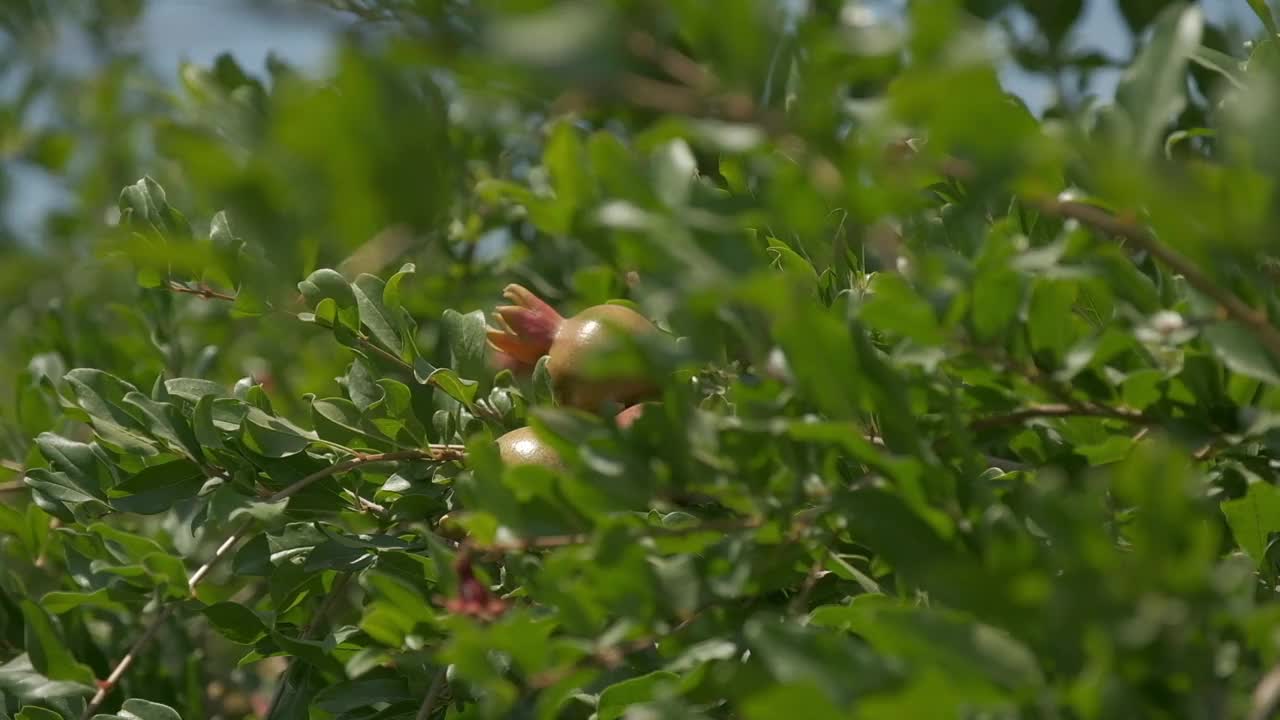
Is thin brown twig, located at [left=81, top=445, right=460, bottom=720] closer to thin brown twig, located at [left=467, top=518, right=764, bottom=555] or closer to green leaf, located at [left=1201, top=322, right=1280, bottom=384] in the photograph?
thin brown twig, located at [left=467, top=518, right=764, bottom=555]

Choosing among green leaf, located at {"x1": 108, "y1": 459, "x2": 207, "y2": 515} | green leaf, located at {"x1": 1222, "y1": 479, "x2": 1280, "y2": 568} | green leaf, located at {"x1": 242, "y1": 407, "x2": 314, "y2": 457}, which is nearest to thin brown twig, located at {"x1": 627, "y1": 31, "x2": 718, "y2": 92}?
green leaf, located at {"x1": 1222, "y1": 479, "x2": 1280, "y2": 568}

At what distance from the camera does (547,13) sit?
69 centimetres

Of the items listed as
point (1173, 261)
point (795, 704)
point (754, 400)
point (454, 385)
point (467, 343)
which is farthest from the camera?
point (467, 343)

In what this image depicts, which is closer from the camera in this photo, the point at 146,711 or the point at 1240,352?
the point at 1240,352

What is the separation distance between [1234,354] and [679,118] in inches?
16.4

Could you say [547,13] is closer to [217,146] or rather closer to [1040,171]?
[217,146]

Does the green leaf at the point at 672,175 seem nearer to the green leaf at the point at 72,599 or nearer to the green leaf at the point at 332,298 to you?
the green leaf at the point at 332,298

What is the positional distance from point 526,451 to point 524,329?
0.31 metres

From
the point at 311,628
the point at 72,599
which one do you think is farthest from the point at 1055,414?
the point at 72,599

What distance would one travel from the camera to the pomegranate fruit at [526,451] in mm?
1273

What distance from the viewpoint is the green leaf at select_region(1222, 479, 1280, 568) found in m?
1.03

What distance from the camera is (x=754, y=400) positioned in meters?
0.88

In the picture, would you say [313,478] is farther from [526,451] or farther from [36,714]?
[36,714]

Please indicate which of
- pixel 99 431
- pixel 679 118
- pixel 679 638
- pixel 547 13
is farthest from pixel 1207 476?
pixel 99 431
